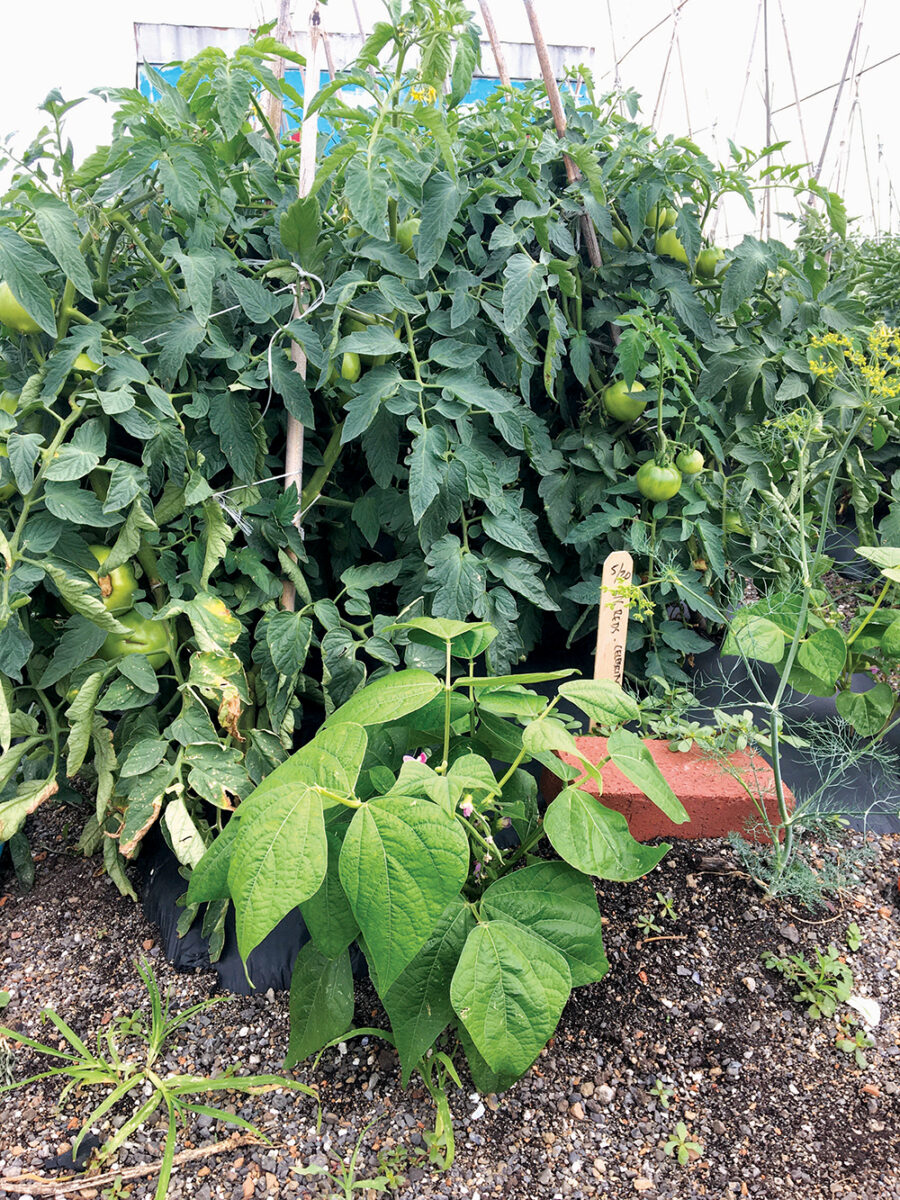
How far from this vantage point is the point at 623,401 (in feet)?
4.82

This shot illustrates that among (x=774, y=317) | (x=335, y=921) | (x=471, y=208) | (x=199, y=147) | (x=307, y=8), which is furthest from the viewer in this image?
(x=774, y=317)

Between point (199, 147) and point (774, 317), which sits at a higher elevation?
point (199, 147)

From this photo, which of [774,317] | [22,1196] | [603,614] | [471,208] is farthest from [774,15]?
[22,1196]

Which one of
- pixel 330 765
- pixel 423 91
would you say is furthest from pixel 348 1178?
pixel 423 91

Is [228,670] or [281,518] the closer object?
[228,670]

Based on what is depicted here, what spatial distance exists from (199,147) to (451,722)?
0.85 m

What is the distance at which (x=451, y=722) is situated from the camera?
3.52 feet

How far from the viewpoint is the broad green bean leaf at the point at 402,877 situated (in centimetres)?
74

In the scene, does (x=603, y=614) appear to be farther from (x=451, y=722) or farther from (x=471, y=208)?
(x=471, y=208)

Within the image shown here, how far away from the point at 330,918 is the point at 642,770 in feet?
1.35

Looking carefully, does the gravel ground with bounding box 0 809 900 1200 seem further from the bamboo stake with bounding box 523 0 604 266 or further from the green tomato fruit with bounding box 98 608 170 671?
the bamboo stake with bounding box 523 0 604 266

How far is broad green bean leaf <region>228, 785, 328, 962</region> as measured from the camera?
739mm

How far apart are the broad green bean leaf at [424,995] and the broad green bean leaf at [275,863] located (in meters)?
0.23

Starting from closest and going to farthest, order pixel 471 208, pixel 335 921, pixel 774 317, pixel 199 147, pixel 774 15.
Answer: pixel 335 921, pixel 199 147, pixel 471 208, pixel 774 317, pixel 774 15
